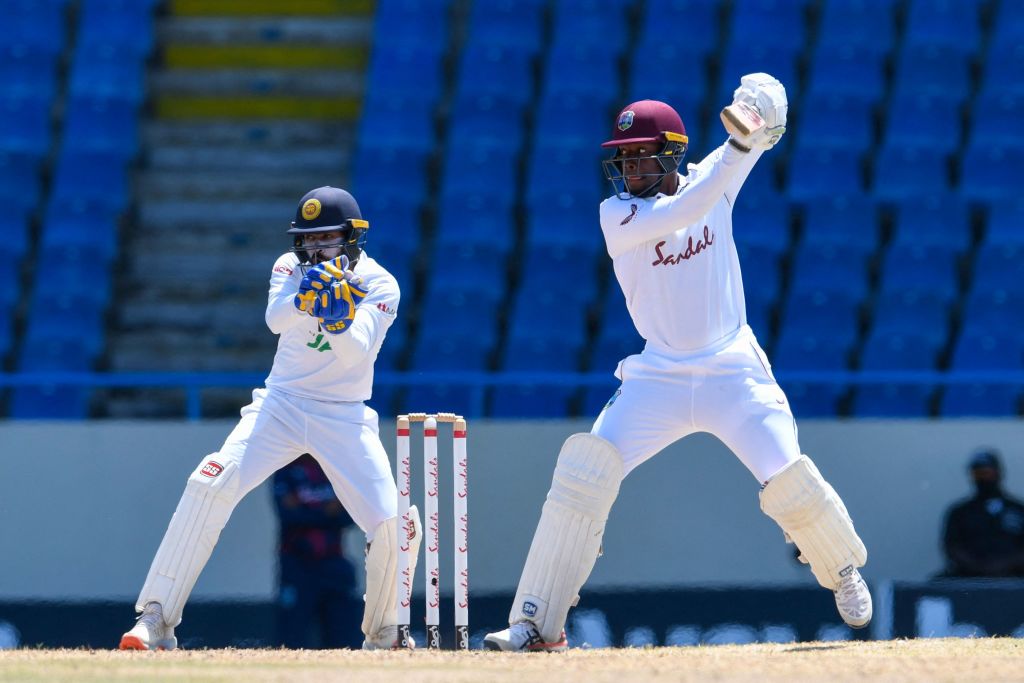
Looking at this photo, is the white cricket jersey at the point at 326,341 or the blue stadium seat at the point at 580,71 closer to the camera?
the white cricket jersey at the point at 326,341

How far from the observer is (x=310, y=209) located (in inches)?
253

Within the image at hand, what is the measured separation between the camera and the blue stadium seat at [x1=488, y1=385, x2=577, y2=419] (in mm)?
9562

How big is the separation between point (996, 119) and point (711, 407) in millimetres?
6180

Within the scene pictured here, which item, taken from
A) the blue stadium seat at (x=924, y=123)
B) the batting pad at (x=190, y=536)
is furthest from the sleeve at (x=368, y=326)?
the blue stadium seat at (x=924, y=123)

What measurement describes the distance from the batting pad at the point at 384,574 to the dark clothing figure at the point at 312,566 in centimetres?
134

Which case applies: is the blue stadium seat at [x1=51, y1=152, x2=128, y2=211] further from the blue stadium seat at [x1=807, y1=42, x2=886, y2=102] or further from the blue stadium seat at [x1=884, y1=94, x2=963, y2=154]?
the blue stadium seat at [x1=884, y1=94, x2=963, y2=154]

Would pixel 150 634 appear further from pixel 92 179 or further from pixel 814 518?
pixel 92 179

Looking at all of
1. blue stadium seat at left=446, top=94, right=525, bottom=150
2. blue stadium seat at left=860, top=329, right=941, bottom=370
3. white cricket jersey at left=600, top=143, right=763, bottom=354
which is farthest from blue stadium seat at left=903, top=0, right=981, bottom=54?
white cricket jersey at left=600, top=143, right=763, bottom=354

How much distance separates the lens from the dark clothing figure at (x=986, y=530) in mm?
7996

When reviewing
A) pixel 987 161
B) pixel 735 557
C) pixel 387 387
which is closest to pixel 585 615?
pixel 735 557

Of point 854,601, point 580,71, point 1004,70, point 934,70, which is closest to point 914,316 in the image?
point 934,70

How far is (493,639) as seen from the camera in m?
5.89

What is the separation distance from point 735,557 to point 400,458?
2.38m

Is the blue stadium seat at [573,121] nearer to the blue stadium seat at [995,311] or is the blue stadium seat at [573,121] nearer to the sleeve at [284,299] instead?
the blue stadium seat at [995,311]
